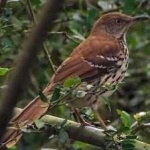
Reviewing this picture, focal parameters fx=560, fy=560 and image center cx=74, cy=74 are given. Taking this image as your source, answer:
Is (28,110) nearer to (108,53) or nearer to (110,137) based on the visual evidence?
(110,137)

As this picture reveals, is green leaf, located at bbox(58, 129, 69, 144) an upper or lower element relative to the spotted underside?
upper

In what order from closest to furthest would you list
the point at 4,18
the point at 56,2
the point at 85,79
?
the point at 56,2 < the point at 4,18 < the point at 85,79

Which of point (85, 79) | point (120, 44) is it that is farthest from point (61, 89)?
point (120, 44)

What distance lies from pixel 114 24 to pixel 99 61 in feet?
2.58

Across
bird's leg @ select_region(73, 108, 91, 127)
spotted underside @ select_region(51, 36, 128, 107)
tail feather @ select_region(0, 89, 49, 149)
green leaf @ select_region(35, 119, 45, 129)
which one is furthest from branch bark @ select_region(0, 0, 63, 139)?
spotted underside @ select_region(51, 36, 128, 107)

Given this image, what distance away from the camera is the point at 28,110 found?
97.7 inches

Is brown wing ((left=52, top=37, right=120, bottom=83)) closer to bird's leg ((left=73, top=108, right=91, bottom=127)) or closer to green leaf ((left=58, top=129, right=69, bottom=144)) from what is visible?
bird's leg ((left=73, top=108, right=91, bottom=127))

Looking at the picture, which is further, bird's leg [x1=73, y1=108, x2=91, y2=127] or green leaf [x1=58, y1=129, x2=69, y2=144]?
bird's leg [x1=73, y1=108, x2=91, y2=127]

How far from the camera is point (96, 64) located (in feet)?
11.4

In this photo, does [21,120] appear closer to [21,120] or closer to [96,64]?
[21,120]

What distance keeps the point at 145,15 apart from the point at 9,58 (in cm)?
105

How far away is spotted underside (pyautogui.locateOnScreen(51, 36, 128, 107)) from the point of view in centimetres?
323

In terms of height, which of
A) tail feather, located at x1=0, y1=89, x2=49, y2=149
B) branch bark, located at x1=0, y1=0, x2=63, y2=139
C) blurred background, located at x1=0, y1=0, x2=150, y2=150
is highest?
branch bark, located at x1=0, y1=0, x2=63, y2=139

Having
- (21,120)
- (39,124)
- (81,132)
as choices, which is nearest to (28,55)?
(39,124)
